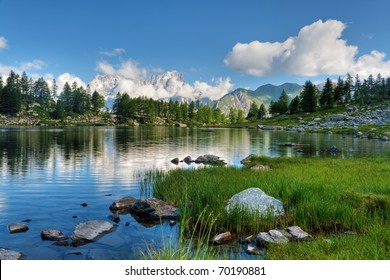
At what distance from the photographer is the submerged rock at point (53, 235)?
14.5 meters

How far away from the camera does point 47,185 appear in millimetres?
26625

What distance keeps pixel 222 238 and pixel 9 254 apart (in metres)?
8.56

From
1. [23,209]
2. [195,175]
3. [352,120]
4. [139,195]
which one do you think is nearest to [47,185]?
[23,209]

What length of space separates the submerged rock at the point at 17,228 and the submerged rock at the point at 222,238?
944cm

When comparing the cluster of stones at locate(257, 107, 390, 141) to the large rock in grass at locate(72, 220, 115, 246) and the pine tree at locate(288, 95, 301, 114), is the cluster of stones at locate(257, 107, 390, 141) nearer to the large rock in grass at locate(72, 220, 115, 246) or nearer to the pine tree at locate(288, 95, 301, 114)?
the pine tree at locate(288, 95, 301, 114)

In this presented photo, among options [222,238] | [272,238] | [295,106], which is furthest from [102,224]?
[295,106]

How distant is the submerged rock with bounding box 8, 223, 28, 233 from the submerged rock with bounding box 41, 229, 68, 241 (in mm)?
1575

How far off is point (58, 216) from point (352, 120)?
139 metres

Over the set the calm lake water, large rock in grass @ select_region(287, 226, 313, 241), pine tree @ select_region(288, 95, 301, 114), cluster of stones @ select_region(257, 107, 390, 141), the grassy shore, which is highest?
pine tree @ select_region(288, 95, 301, 114)

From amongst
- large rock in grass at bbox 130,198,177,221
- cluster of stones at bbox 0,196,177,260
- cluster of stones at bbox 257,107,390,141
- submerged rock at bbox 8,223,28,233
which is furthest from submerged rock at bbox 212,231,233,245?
cluster of stones at bbox 257,107,390,141

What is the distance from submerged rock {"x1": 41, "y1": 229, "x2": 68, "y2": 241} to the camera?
572 inches

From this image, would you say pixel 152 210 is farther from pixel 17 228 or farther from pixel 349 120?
pixel 349 120

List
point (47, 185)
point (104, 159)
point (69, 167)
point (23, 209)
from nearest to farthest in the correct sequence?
point (23, 209) < point (47, 185) < point (69, 167) < point (104, 159)
